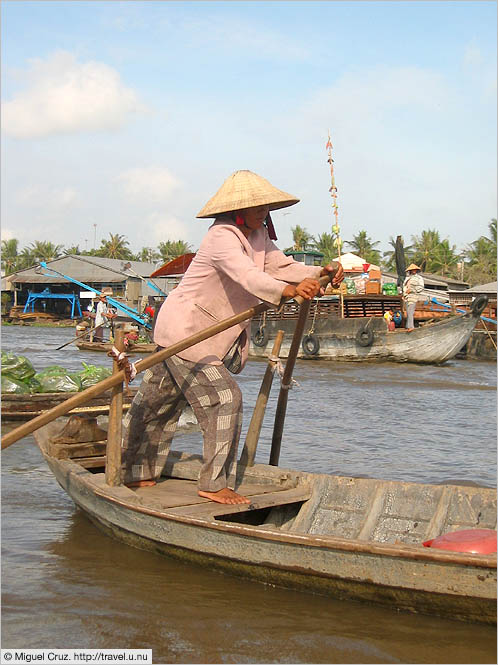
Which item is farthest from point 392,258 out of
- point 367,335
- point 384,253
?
point 367,335

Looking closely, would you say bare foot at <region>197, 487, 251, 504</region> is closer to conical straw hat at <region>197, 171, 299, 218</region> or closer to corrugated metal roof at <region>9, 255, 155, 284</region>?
conical straw hat at <region>197, 171, 299, 218</region>

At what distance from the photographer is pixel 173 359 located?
3898 mm

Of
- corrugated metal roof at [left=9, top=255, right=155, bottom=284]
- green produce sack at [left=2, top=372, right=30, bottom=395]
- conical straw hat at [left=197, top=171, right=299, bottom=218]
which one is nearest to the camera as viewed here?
conical straw hat at [left=197, top=171, right=299, bottom=218]

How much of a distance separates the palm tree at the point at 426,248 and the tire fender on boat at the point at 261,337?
87.1ft

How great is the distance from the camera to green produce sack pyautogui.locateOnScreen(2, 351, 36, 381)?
25.4 feet

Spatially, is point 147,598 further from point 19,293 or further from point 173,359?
point 19,293

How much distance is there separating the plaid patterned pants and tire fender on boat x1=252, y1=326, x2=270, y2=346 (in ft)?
46.0

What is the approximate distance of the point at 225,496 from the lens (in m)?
3.89

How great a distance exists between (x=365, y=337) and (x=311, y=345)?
1.56 meters

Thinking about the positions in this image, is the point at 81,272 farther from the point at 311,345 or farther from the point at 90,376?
the point at 90,376

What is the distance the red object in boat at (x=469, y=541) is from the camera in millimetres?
3104

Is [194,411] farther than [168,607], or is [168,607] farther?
[194,411]

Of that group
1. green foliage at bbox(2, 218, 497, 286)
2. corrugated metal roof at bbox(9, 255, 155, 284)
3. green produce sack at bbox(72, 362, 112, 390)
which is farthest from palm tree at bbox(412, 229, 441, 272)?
green produce sack at bbox(72, 362, 112, 390)

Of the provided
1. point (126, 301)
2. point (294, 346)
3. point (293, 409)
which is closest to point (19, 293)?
point (126, 301)
